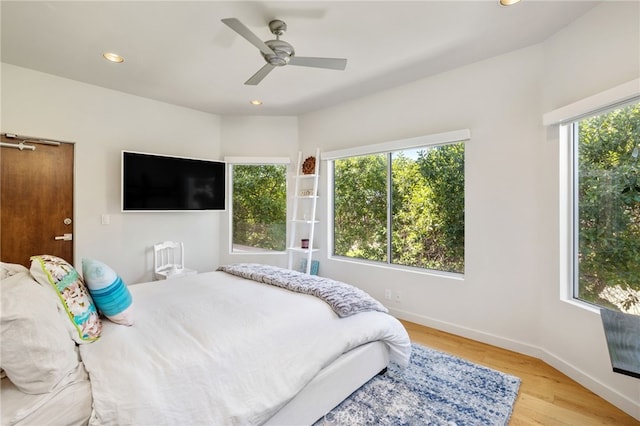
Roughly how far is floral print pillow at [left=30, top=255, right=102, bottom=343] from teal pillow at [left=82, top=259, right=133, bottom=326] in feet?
0.17

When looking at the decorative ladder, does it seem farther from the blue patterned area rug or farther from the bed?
the blue patterned area rug

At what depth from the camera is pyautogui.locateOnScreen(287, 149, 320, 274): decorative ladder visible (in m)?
4.14

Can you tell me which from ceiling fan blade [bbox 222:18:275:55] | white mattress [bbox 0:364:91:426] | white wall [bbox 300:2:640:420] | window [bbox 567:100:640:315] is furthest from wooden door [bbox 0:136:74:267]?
window [bbox 567:100:640:315]

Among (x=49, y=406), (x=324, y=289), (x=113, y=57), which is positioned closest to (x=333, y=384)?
(x=324, y=289)

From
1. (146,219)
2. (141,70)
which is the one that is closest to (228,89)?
(141,70)

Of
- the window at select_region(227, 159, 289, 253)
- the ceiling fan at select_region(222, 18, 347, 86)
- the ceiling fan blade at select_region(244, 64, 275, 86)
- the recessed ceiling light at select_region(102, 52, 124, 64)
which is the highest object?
the recessed ceiling light at select_region(102, 52, 124, 64)

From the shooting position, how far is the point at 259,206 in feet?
14.9

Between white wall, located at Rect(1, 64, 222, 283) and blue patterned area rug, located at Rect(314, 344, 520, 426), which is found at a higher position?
white wall, located at Rect(1, 64, 222, 283)

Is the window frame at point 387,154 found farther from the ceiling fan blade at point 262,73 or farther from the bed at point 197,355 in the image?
the ceiling fan blade at point 262,73

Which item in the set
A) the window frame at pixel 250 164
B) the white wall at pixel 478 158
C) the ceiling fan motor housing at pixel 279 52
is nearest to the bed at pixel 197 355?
the white wall at pixel 478 158

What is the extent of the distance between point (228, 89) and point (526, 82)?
301cm

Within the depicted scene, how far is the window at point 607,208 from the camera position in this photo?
197 centimetres

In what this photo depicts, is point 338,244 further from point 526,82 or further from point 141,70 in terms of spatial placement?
point 141,70

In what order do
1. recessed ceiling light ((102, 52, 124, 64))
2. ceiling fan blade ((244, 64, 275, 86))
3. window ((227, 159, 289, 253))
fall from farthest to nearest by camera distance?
window ((227, 159, 289, 253))
recessed ceiling light ((102, 52, 124, 64))
ceiling fan blade ((244, 64, 275, 86))
